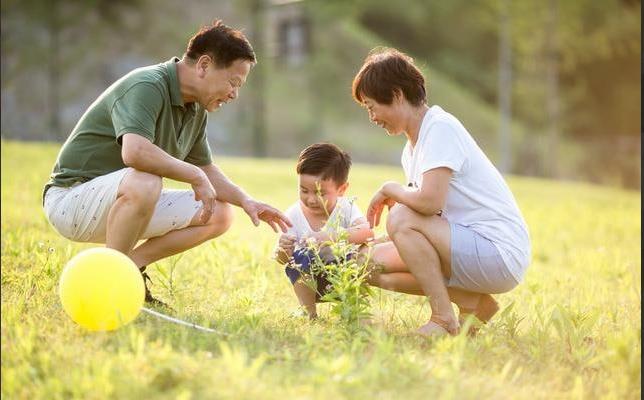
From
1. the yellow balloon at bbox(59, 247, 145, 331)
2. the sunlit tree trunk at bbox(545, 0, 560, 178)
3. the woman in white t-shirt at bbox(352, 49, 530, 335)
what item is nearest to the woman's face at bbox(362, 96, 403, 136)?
the woman in white t-shirt at bbox(352, 49, 530, 335)

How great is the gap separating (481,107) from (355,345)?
33955 millimetres

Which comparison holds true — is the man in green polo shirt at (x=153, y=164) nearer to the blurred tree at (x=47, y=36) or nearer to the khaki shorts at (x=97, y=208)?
the khaki shorts at (x=97, y=208)

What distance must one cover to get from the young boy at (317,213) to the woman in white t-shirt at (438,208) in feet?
0.90

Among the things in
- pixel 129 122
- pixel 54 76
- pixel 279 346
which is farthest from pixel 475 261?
pixel 54 76

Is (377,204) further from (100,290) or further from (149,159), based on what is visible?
(100,290)

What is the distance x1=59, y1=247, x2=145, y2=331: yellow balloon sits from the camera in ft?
12.3

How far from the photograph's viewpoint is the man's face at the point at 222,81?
4.68 metres

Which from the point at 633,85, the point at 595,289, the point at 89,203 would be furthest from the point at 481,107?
the point at 89,203

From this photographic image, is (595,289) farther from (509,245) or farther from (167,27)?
(167,27)

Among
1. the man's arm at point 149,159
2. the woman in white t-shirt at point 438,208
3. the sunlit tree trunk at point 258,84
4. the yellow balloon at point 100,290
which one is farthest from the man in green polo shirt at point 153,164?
the sunlit tree trunk at point 258,84

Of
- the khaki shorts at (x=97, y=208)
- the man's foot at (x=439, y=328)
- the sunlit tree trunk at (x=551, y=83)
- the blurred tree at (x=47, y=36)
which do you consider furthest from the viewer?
the sunlit tree trunk at (x=551, y=83)

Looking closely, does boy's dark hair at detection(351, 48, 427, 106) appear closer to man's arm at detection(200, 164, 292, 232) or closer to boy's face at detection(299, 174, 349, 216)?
boy's face at detection(299, 174, 349, 216)

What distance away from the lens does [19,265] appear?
5.37 metres

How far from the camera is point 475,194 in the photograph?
4.40 metres
